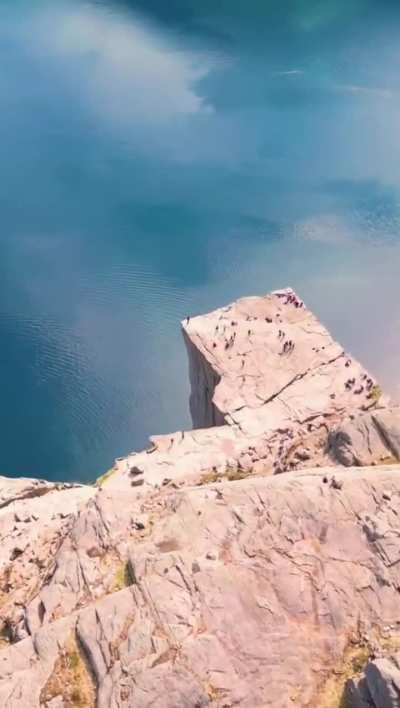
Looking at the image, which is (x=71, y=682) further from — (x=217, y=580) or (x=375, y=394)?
(x=375, y=394)

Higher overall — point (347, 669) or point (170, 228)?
point (170, 228)

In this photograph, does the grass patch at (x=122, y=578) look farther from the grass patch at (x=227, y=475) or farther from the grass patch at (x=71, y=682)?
the grass patch at (x=227, y=475)

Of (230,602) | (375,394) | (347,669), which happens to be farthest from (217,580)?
(375,394)

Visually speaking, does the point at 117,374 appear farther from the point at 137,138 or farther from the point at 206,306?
the point at 137,138

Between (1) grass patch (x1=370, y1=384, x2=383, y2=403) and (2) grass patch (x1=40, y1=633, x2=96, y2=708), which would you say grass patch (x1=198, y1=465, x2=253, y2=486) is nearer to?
(1) grass patch (x1=370, y1=384, x2=383, y2=403)

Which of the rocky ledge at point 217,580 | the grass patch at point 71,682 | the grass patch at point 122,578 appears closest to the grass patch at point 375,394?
the rocky ledge at point 217,580

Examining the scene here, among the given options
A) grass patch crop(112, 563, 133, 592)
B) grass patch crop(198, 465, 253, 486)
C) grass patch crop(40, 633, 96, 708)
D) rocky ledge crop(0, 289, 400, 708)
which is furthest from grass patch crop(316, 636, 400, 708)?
grass patch crop(198, 465, 253, 486)

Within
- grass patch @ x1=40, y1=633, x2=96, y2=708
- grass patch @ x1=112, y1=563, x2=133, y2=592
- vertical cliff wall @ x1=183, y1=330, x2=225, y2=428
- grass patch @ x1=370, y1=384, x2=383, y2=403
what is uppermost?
vertical cliff wall @ x1=183, y1=330, x2=225, y2=428

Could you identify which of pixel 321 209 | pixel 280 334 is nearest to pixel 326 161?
pixel 321 209

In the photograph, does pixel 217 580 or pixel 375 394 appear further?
pixel 375 394
